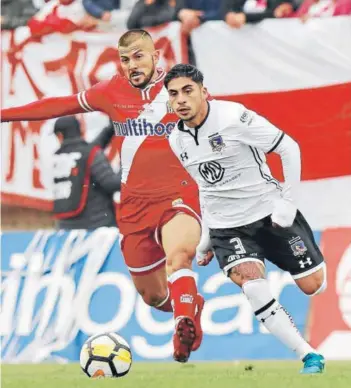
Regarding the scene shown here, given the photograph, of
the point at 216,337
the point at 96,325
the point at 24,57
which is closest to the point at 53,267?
the point at 96,325

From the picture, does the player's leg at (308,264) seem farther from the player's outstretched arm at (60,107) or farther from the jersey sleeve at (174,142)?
the player's outstretched arm at (60,107)

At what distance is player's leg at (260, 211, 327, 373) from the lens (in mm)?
10016

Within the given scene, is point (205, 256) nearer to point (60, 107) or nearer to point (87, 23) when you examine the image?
point (60, 107)

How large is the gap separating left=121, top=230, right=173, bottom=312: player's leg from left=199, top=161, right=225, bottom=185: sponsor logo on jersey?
60.3 inches

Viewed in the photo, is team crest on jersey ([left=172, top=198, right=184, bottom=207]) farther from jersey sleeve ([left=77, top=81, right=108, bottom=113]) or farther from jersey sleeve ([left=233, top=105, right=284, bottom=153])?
jersey sleeve ([left=233, top=105, right=284, bottom=153])

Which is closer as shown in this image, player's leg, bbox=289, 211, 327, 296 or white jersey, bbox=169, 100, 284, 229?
white jersey, bbox=169, 100, 284, 229

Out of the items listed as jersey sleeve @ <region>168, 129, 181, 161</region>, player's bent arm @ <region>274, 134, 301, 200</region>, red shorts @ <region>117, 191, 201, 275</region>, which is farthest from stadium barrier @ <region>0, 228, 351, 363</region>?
player's bent arm @ <region>274, 134, 301, 200</region>

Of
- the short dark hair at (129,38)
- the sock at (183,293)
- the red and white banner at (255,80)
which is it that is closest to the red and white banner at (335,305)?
the red and white banner at (255,80)

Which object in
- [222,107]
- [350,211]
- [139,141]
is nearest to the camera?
[222,107]

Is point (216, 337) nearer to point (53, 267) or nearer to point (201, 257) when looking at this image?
point (53, 267)

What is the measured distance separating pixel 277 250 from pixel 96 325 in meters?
4.06

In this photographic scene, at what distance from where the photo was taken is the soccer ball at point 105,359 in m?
9.95

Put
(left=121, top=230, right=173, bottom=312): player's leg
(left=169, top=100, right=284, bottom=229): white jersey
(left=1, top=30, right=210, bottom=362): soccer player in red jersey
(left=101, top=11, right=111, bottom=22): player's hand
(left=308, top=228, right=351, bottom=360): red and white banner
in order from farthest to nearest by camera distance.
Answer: (left=101, top=11, right=111, bottom=22): player's hand, (left=308, top=228, right=351, bottom=360): red and white banner, (left=121, top=230, right=173, bottom=312): player's leg, (left=1, top=30, right=210, bottom=362): soccer player in red jersey, (left=169, top=100, right=284, bottom=229): white jersey

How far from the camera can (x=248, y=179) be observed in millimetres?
10062
